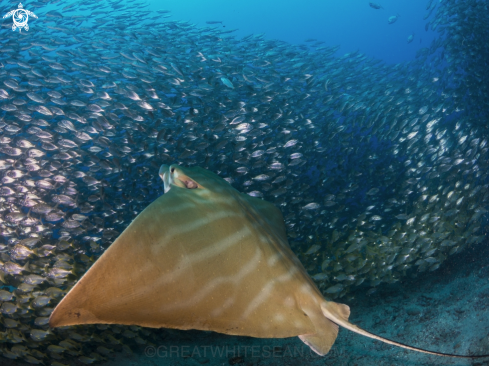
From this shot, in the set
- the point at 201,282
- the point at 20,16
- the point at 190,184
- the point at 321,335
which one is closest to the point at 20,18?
the point at 20,16

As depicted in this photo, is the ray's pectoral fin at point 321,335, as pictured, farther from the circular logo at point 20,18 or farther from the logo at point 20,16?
Answer: the circular logo at point 20,18

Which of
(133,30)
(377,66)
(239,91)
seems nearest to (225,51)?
(239,91)

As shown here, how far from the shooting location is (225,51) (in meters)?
8.16

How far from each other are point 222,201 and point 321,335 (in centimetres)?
105

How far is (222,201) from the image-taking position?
71.6 inches

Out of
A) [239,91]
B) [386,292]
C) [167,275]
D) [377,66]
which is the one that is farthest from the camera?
[377,66]

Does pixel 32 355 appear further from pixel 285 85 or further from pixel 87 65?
pixel 285 85

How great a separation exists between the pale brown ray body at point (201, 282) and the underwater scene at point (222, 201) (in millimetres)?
10

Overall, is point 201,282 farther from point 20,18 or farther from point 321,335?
point 20,18

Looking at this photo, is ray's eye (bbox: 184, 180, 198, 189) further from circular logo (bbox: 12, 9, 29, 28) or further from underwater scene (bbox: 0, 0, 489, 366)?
circular logo (bbox: 12, 9, 29, 28)

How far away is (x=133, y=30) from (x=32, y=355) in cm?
791

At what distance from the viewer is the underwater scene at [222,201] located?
61.4 inches

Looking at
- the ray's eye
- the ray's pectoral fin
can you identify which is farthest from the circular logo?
the ray's pectoral fin

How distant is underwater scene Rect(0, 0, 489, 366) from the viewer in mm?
1559
